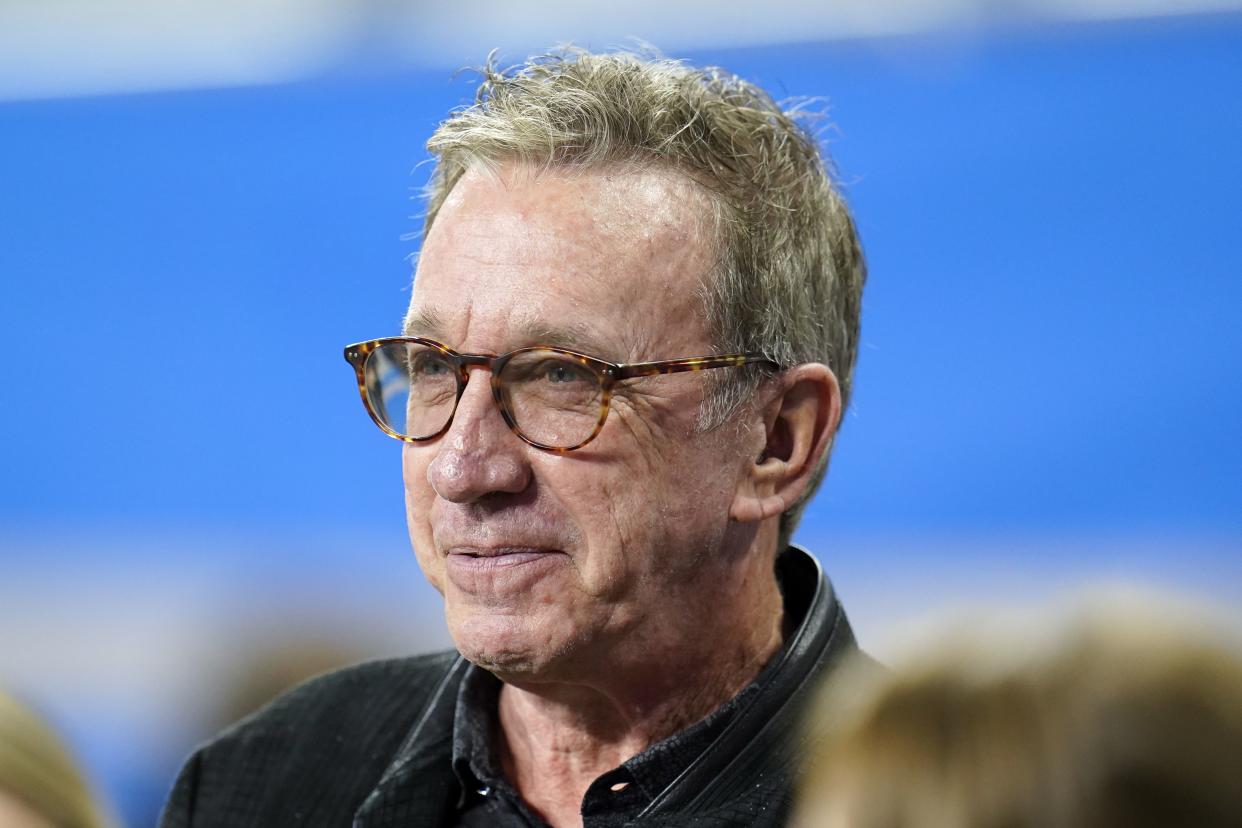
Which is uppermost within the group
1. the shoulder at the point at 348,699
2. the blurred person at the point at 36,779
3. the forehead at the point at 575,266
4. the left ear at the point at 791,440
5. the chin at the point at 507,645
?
the forehead at the point at 575,266

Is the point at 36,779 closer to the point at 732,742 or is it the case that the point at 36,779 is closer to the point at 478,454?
the point at 478,454

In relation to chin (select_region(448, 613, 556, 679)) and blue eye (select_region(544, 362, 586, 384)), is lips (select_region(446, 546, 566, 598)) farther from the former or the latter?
blue eye (select_region(544, 362, 586, 384))

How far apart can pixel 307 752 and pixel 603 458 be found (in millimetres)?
758

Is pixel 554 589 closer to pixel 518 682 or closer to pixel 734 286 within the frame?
pixel 518 682

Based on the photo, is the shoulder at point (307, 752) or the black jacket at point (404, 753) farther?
the shoulder at point (307, 752)

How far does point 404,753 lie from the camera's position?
2.06 meters

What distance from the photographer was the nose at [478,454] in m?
1.84

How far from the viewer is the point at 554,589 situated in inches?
73.4

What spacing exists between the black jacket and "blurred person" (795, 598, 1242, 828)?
949 mm

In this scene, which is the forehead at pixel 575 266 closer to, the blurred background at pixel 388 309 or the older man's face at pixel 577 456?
the older man's face at pixel 577 456

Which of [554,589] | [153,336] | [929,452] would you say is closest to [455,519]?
[554,589]

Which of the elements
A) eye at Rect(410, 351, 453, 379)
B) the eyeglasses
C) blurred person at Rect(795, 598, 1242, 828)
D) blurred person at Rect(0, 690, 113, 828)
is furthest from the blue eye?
blurred person at Rect(795, 598, 1242, 828)

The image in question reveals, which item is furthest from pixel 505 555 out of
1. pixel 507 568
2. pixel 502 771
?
pixel 502 771

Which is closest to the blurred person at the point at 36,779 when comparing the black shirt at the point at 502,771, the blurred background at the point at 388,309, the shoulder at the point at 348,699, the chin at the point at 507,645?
the chin at the point at 507,645
